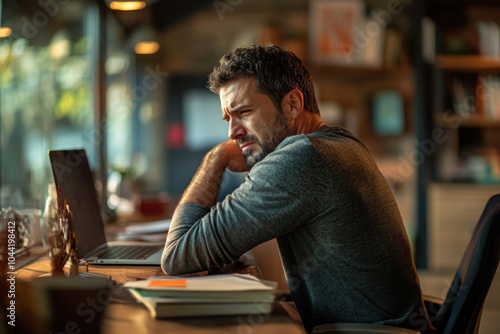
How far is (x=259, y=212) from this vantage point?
1349 millimetres

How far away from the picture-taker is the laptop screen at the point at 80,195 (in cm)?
164

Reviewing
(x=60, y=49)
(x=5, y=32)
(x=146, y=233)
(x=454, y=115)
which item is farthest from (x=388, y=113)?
(x=5, y=32)

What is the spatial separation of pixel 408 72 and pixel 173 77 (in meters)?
2.34

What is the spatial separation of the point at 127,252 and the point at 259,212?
66 centimetres

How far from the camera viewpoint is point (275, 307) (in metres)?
1.23

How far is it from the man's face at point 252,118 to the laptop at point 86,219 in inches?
17.5

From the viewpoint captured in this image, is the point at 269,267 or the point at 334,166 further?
the point at 269,267

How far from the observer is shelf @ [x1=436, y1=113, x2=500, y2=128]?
472 cm

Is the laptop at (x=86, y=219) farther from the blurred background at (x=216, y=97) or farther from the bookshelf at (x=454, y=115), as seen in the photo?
the bookshelf at (x=454, y=115)

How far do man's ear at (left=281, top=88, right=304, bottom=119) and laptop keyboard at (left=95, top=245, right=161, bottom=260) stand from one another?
626mm

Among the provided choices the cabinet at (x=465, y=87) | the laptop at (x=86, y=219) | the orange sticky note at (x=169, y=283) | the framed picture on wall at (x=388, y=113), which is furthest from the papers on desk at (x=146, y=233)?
the framed picture on wall at (x=388, y=113)

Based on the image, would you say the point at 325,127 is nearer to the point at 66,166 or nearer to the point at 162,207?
the point at 66,166

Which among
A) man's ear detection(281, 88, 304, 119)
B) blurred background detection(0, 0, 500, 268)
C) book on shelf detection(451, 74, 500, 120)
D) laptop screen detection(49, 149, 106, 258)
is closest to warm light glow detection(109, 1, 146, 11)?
blurred background detection(0, 0, 500, 268)

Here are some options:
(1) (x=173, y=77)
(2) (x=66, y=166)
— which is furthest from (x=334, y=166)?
(1) (x=173, y=77)
